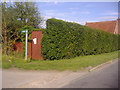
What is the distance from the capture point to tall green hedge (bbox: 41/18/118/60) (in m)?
10.5

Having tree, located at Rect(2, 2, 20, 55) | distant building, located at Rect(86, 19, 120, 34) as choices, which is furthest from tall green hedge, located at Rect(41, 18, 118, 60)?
distant building, located at Rect(86, 19, 120, 34)

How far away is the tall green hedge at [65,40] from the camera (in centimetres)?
1045

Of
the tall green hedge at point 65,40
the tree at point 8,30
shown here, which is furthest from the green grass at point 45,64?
the tree at point 8,30

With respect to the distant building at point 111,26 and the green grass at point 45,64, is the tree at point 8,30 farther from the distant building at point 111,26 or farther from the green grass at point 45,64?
the distant building at point 111,26

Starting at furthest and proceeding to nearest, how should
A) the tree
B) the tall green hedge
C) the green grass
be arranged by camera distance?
the tree → the tall green hedge → the green grass

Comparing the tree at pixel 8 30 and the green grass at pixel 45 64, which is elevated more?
the tree at pixel 8 30

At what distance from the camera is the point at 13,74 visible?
6.51m

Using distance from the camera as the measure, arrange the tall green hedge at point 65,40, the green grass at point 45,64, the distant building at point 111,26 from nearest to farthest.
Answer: the green grass at point 45,64, the tall green hedge at point 65,40, the distant building at point 111,26

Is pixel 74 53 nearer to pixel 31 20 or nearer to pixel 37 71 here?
pixel 37 71

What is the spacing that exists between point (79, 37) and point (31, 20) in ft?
22.4

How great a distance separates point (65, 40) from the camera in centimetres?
1127

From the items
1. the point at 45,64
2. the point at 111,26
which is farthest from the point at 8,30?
the point at 111,26

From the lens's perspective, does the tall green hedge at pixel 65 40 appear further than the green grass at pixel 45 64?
Yes

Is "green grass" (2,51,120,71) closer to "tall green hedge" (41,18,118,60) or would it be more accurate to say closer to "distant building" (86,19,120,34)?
"tall green hedge" (41,18,118,60)
